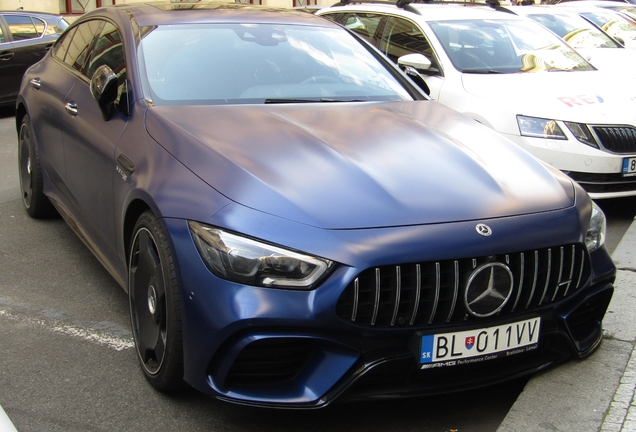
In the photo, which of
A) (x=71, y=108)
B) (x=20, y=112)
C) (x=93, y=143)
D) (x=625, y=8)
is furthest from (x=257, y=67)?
(x=625, y=8)

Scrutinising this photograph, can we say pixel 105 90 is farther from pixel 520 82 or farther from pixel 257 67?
pixel 520 82

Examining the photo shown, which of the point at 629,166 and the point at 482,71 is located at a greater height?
the point at 482,71

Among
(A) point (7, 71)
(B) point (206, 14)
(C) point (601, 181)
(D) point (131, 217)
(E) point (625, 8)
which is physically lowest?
(E) point (625, 8)

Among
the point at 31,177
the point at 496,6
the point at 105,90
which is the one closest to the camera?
the point at 105,90

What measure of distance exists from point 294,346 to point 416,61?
4442 mm

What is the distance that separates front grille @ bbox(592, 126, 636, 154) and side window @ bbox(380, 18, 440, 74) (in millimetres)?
1624

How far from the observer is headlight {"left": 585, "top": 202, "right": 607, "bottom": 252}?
3260 mm

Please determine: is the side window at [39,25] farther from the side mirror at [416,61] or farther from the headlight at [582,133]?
the headlight at [582,133]

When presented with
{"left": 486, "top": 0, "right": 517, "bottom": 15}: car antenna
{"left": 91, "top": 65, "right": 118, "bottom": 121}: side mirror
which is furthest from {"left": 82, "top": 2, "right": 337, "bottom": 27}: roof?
{"left": 486, "top": 0, "right": 517, "bottom": 15}: car antenna

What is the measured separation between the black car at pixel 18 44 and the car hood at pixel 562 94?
721 centimetres

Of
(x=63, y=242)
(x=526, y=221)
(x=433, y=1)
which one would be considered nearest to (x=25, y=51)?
(x=433, y=1)

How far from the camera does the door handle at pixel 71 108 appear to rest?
14.7 ft

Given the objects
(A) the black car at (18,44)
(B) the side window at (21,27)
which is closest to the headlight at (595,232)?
(A) the black car at (18,44)

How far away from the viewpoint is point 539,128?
6043mm
